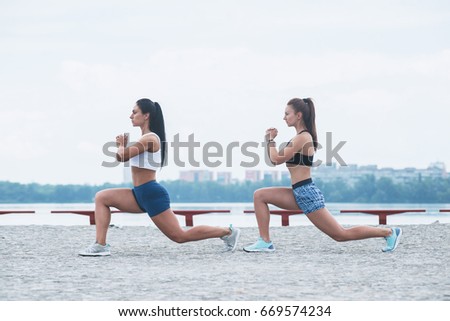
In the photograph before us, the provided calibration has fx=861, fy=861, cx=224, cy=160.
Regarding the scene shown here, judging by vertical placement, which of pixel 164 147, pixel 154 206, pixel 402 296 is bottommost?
pixel 402 296

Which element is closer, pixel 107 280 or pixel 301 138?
pixel 107 280

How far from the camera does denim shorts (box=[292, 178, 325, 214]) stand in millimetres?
8375

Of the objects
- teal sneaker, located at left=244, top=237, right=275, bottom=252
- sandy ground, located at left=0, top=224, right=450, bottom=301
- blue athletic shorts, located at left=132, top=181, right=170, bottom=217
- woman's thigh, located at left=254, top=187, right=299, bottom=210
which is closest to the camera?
sandy ground, located at left=0, top=224, right=450, bottom=301

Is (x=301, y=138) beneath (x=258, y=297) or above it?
above

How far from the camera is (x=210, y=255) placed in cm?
876

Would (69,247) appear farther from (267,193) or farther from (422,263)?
(422,263)

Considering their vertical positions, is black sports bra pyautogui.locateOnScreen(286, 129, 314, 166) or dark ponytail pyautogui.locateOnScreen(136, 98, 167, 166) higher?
dark ponytail pyautogui.locateOnScreen(136, 98, 167, 166)

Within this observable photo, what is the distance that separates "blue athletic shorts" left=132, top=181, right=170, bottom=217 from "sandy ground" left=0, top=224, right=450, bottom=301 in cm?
50

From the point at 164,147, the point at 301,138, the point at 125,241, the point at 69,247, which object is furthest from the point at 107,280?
the point at 125,241

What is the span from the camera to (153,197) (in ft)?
27.0

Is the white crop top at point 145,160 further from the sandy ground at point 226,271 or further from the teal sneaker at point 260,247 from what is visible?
the teal sneaker at point 260,247

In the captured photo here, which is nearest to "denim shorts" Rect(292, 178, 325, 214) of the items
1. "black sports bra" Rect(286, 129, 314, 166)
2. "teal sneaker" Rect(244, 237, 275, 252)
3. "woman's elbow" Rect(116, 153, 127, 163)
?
"black sports bra" Rect(286, 129, 314, 166)

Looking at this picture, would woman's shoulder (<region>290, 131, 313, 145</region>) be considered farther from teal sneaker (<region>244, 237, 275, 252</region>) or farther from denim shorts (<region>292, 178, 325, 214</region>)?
teal sneaker (<region>244, 237, 275, 252</region>)
